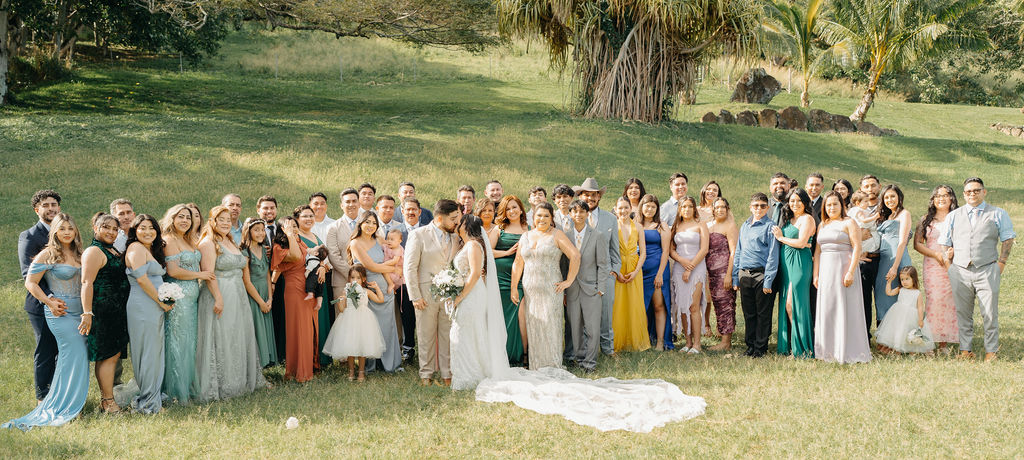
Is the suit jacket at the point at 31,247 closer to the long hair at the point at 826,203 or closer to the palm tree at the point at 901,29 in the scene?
the long hair at the point at 826,203

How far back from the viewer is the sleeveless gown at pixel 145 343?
6512 millimetres

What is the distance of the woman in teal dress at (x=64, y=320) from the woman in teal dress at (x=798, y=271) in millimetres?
6430

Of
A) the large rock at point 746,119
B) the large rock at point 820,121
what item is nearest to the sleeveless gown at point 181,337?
the large rock at point 746,119

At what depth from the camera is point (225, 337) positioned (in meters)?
7.01

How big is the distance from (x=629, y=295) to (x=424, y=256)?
2.47 meters

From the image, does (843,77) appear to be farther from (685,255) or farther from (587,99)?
(685,255)

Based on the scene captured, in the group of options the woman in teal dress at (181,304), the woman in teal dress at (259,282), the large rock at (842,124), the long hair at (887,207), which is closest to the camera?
the woman in teal dress at (181,304)

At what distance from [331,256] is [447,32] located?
17.5 metres

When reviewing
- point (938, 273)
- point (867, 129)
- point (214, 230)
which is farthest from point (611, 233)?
point (867, 129)

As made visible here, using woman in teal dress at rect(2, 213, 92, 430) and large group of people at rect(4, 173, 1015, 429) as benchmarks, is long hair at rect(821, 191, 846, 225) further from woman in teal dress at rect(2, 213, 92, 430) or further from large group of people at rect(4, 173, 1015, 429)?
woman in teal dress at rect(2, 213, 92, 430)

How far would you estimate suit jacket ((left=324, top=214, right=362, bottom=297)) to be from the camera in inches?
309

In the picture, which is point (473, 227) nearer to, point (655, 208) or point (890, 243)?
point (655, 208)

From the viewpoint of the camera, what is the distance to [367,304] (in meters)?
7.68

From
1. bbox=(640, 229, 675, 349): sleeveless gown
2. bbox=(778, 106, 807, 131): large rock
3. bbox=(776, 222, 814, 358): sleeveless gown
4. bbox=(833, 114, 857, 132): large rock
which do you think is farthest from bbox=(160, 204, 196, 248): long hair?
bbox=(833, 114, 857, 132): large rock
